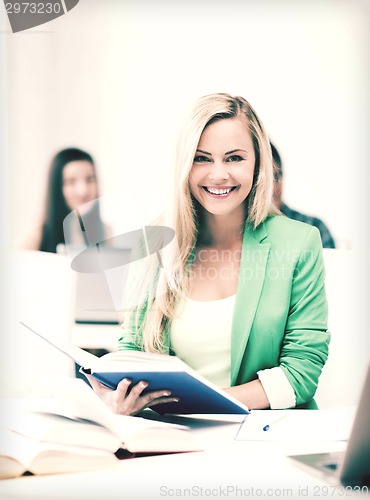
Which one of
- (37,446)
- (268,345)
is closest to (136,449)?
(37,446)

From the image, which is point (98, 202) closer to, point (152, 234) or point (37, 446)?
point (152, 234)

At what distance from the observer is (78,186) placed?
1.75m

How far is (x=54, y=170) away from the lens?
1.73m

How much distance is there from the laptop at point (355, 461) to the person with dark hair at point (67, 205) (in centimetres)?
94

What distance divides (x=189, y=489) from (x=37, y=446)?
0.99ft

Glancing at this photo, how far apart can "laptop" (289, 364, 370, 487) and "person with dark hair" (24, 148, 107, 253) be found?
0.94 m

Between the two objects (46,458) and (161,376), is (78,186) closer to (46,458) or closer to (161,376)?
(161,376)

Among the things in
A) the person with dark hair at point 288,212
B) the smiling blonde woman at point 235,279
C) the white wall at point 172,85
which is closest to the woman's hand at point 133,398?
the smiling blonde woman at point 235,279

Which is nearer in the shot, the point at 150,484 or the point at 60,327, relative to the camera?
the point at 150,484

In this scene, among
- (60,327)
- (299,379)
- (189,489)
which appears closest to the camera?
(189,489)

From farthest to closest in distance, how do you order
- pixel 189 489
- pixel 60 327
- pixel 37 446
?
pixel 60 327 < pixel 189 489 < pixel 37 446

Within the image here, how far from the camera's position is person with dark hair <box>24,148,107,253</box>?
1736 millimetres

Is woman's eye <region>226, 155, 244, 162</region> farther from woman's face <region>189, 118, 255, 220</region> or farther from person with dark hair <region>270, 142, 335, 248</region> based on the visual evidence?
person with dark hair <region>270, 142, 335, 248</region>

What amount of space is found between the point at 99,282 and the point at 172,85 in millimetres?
582
